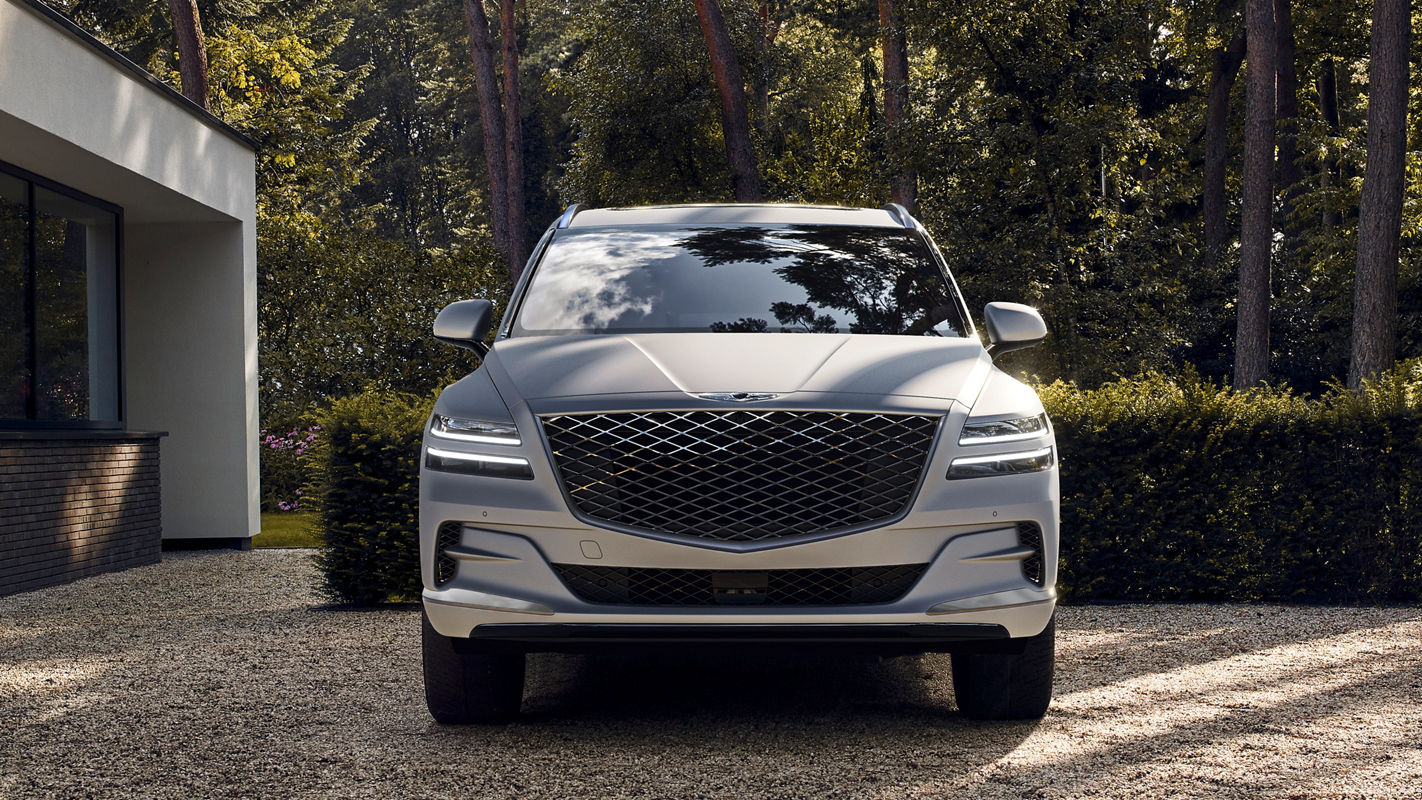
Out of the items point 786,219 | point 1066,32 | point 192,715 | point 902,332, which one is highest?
point 1066,32

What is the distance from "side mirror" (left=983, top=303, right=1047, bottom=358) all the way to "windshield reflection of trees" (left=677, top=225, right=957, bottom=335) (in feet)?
0.61

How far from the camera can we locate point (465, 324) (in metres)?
5.78

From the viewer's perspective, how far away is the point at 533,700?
19.6 ft

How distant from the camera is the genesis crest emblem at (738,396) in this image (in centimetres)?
474

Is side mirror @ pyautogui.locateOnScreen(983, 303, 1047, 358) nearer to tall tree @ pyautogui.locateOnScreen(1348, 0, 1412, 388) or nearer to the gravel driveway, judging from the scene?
the gravel driveway

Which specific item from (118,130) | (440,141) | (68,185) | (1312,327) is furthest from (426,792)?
(440,141)

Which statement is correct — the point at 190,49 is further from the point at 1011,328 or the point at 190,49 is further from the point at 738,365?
the point at 738,365

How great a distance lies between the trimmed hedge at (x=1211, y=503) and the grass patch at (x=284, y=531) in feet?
14.0

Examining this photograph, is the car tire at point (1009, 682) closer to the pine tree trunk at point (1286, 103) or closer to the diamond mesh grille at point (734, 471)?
the diamond mesh grille at point (734, 471)

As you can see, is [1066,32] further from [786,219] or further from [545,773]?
[545,773]

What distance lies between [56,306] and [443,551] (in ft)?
25.6

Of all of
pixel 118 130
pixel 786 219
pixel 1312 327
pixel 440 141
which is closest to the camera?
pixel 786 219

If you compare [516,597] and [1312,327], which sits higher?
[1312,327]

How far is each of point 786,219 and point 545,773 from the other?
3.00 metres
